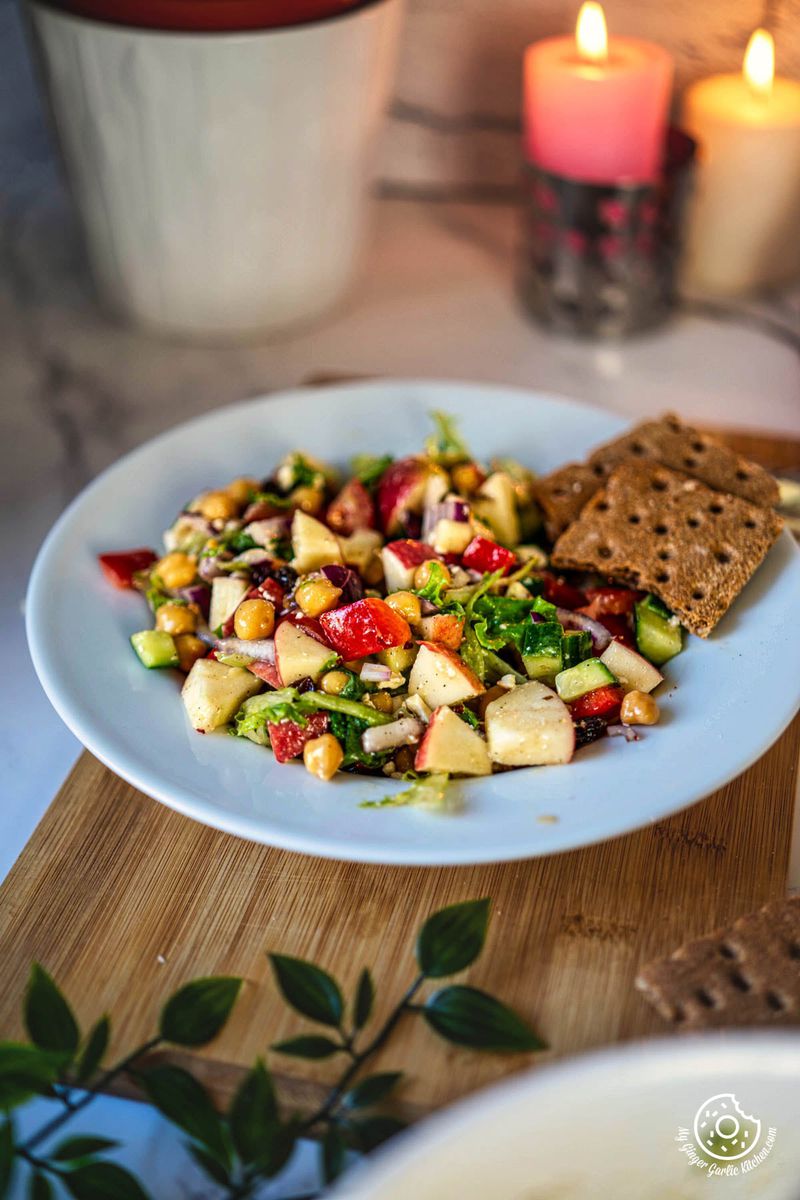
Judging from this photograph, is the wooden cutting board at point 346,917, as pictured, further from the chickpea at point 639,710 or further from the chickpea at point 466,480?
the chickpea at point 466,480

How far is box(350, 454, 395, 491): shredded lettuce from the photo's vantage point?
1.75 m

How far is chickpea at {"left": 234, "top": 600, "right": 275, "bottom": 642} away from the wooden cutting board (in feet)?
0.80

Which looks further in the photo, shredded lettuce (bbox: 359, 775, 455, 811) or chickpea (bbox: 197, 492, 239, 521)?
chickpea (bbox: 197, 492, 239, 521)

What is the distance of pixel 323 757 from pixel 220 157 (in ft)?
4.08

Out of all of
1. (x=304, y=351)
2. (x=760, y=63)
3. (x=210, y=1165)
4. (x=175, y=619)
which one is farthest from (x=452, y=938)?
(x=760, y=63)

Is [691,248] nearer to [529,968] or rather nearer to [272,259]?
[272,259]

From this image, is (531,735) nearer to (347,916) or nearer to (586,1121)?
(347,916)

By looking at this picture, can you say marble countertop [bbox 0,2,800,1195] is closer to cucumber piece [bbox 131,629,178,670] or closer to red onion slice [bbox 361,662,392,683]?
cucumber piece [bbox 131,629,178,670]

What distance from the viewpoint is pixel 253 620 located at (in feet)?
4.65

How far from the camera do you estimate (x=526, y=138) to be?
238 cm

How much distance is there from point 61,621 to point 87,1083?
1.90 feet

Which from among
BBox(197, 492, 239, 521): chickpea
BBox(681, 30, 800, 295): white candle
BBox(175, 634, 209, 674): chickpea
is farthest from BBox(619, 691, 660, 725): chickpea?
BBox(681, 30, 800, 295): white candle

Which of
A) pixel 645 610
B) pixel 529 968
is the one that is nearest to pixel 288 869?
pixel 529 968

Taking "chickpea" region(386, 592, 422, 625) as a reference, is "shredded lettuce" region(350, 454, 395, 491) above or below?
below
